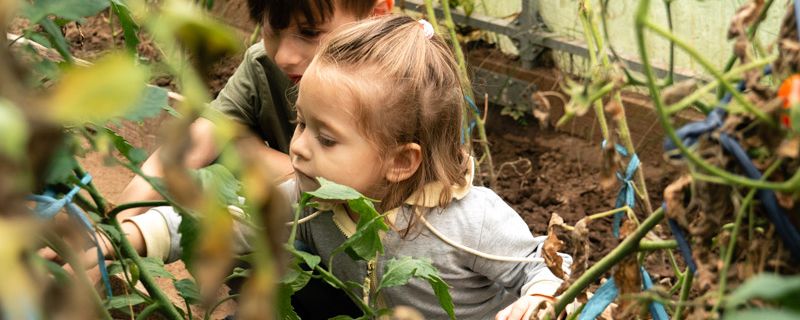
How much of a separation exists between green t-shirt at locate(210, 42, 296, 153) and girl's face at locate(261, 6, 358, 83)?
0.37 metres

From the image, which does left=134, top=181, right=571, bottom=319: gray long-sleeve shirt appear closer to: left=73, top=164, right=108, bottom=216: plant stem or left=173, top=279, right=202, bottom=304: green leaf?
left=173, top=279, right=202, bottom=304: green leaf

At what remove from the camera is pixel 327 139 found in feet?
5.93

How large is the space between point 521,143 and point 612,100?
239 cm

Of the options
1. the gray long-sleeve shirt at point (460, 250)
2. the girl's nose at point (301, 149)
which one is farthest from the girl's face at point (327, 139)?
the gray long-sleeve shirt at point (460, 250)

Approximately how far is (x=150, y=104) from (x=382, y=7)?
1.47m

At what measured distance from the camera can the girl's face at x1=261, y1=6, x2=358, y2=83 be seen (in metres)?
2.26

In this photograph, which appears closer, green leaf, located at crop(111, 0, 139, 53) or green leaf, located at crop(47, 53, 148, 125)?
green leaf, located at crop(47, 53, 148, 125)

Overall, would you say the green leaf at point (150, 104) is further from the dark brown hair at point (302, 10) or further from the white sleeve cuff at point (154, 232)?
the dark brown hair at point (302, 10)

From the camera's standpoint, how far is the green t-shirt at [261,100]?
107 inches

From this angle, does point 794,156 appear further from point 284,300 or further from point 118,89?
point 284,300

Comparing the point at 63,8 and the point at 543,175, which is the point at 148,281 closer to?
the point at 63,8

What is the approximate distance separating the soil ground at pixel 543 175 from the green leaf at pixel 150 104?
167cm

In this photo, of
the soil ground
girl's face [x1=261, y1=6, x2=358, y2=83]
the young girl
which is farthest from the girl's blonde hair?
the soil ground

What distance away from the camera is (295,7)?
89.2 inches
